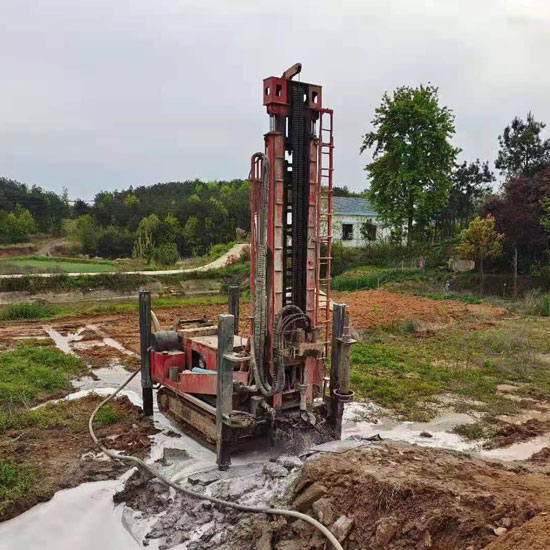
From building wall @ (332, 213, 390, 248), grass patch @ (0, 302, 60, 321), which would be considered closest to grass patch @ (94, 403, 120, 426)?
grass patch @ (0, 302, 60, 321)

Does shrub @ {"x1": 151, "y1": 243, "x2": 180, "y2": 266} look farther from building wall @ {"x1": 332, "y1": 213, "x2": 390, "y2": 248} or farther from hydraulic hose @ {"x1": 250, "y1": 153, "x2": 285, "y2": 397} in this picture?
hydraulic hose @ {"x1": 250, "y1": 153, "x2": 285, "y2": 397}

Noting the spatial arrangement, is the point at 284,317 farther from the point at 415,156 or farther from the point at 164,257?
the point at 164,257

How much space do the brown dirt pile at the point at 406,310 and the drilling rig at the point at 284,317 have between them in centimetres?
912

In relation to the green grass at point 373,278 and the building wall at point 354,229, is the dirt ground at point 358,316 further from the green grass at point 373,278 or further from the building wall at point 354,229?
the building wall at point 354,229

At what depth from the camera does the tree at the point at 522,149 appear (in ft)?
93.9

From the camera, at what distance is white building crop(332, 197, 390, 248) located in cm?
3662

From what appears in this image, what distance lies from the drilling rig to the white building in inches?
1153

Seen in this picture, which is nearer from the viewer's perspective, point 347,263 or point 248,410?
point 248,410

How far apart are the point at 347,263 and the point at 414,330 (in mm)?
15520

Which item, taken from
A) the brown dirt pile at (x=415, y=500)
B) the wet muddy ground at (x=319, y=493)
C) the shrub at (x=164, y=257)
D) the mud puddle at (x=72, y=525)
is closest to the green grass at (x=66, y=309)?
the shrub at (x=164, y=257)

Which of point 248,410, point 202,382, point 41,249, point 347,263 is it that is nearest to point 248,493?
point 248,410

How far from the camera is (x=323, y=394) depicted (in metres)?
7.11

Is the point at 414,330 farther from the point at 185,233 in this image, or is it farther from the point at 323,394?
the point at 185,233

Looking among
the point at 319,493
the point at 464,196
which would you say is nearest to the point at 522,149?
the point at 464,196
